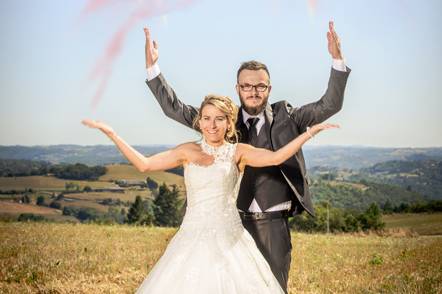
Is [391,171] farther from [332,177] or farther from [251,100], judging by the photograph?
[251,100]

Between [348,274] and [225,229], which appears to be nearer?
[225,229]

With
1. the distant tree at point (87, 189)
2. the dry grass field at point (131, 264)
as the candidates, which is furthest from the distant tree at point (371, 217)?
the dry grass field at point (131, 264)

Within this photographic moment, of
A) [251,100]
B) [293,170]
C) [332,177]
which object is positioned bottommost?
[332,177]

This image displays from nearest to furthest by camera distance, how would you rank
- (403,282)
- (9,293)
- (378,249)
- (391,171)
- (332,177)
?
(9,293)
(403,282)
(378,249)
(391,171)
(332,177)

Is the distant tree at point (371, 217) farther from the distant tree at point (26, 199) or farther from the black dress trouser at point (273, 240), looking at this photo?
the black dress trouser at point (273, 240)

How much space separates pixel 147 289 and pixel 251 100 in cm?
182

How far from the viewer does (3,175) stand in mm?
50969

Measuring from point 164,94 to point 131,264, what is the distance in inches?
200

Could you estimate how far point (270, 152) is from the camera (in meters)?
Answer: 5.02

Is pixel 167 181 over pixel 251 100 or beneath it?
beneath

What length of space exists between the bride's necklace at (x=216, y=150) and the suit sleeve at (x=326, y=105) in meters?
0.76

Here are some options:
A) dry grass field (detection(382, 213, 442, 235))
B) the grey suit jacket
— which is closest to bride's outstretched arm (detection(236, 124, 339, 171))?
the grey suit jacket

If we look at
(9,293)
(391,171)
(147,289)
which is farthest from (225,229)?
(391,171)

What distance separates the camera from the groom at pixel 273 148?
5422 mm
